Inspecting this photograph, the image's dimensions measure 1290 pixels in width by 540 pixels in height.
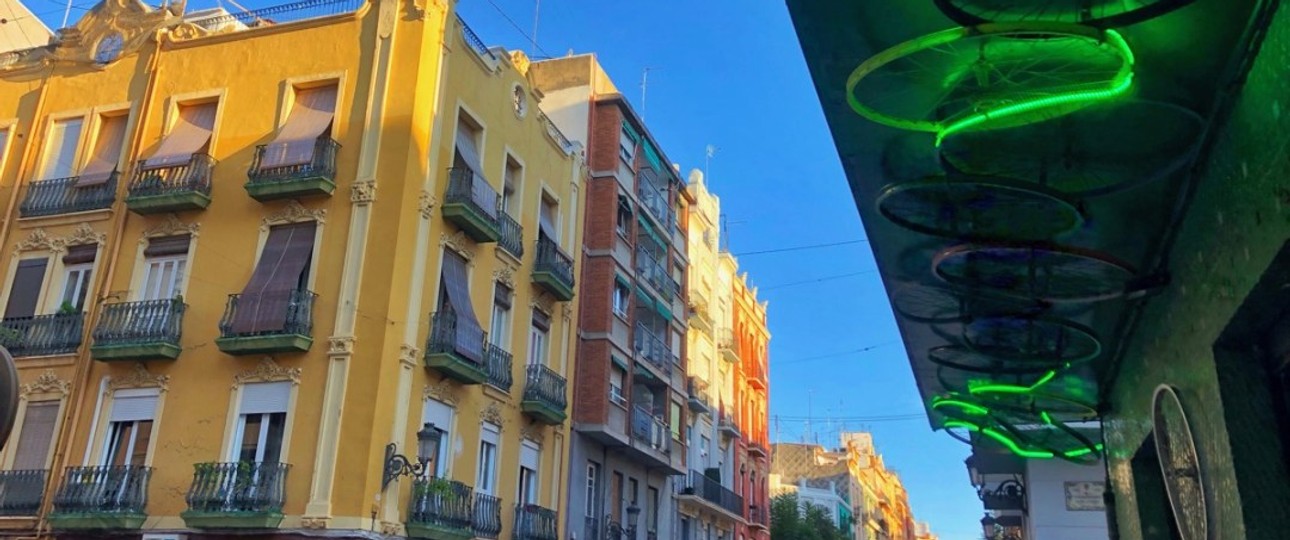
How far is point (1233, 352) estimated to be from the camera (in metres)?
5.08

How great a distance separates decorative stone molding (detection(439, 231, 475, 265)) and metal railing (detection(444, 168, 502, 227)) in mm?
688

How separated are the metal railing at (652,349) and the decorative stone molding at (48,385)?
15.2 meters

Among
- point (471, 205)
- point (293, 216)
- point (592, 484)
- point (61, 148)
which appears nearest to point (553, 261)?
point (471, 205)

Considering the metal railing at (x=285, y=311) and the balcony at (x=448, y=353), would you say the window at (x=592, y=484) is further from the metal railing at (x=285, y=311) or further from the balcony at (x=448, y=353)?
the metal railing at (x=285, y=311)

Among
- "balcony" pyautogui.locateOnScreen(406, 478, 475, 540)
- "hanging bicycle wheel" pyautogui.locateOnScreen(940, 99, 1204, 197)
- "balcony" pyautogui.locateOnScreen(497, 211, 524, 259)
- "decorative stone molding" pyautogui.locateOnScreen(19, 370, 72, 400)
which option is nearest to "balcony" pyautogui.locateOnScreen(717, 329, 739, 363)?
"balcony" pyautogui.locateOnScreen(497, 211, 524, 259)

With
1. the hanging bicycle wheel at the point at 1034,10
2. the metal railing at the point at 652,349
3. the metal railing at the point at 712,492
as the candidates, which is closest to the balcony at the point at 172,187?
the metal railing at the point at 652,349

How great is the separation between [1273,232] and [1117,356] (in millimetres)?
5139

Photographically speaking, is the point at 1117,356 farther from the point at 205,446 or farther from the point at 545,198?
the point at 545,198

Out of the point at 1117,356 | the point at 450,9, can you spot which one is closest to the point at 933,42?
the point at 1117,356

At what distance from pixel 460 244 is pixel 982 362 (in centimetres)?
1514

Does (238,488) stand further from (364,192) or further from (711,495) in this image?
(711,495)

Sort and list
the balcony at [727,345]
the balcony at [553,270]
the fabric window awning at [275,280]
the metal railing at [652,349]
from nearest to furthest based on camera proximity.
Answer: the fabric window awning at [275,280] < the balcony at [553,270] < the metal railing at [652,349] < the balcony at [727,345]

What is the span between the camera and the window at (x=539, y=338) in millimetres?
25328

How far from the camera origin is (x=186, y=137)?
22125 mm
